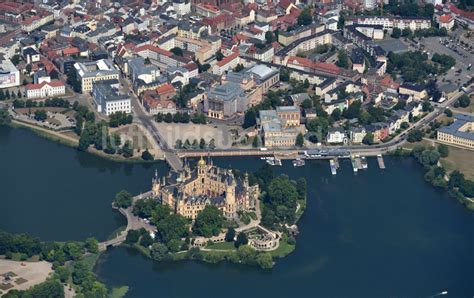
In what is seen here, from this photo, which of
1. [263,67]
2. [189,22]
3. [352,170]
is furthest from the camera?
[189,22]

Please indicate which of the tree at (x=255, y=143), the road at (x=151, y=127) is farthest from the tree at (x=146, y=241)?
the tree at (x=255, y=143)

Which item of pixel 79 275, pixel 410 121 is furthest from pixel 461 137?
pixel 79 275

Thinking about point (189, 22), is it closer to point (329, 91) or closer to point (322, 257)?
point (329, 91)

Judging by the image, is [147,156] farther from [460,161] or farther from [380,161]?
[460,161]

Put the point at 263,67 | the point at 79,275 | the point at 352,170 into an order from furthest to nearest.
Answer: the point at 263,67
the point at 352,170
the point at 79,275

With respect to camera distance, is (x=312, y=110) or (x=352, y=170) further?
(x=312, y=110)

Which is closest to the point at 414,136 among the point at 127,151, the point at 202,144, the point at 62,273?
the point at 202,144

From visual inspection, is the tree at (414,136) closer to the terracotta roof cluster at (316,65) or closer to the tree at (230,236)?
the terracotta roof cluster at (316,65)
